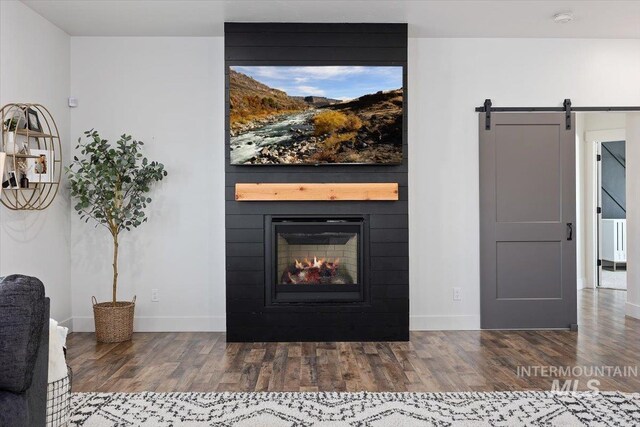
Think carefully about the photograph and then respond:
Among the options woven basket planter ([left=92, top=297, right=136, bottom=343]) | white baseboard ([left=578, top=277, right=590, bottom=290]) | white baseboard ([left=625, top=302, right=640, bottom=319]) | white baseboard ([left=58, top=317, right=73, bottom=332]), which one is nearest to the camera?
woven basket planter ([left=92, top=297, right=136, bottom=343])

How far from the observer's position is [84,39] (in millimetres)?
5223

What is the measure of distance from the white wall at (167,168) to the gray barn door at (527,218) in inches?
98.7

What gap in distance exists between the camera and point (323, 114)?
4.88 meters

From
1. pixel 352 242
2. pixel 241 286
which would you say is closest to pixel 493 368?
pixel 352 242

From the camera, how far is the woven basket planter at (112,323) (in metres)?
4.76

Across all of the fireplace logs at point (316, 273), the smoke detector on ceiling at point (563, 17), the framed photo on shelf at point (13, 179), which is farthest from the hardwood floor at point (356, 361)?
the smoke detector on ceiling at point (563, 17)

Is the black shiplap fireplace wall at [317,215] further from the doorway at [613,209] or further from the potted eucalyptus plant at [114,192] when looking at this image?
the doorway at [613,209]

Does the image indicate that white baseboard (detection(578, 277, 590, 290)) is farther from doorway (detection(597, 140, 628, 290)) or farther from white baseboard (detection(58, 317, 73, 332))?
white baseboard (detection(58, 317, 73, 332))

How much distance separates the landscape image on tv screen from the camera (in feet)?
15.9

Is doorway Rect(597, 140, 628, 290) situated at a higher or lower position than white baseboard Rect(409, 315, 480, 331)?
higher

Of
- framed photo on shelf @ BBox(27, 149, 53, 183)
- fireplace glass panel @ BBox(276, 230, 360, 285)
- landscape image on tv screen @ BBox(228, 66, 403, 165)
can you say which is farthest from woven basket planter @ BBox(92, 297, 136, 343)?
landscape image on tv screen @ BBox(228, 66, 403, 165)

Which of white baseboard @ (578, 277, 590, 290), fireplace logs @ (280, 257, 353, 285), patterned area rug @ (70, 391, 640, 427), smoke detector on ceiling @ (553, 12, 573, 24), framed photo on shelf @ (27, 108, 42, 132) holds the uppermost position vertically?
smoke detector on ceiling @ (553, 12, 573, 24)

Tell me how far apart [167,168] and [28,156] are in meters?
1.29

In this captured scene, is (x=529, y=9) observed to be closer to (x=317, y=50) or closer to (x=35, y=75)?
(x=317, y=50)
